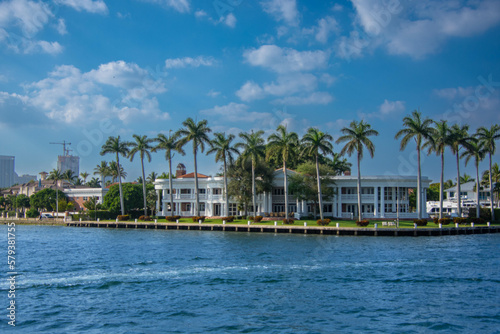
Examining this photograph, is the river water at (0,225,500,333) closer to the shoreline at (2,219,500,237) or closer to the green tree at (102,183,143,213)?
the shoreline at (2,219,500,237)

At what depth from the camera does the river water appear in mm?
18875

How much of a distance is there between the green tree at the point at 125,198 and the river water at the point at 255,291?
5348 cm

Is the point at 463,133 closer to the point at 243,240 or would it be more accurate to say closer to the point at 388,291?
the point at 243,240

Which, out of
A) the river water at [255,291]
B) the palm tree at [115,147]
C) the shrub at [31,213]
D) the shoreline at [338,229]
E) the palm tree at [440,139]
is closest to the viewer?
the river water at [255,291]

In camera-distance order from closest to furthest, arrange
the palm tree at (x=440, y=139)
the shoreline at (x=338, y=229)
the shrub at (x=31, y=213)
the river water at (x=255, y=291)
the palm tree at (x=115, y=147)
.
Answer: the river water at (x=255, y=291), the shoreline at (x=338, y=229), the palm tree at (x=440, y=139), the palm tree at (x=115, y=147), the shrub at (x=31, y=213)

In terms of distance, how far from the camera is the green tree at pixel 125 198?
93938mm

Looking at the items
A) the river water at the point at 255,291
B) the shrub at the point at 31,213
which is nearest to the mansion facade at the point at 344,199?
the river water at the point at 255,291

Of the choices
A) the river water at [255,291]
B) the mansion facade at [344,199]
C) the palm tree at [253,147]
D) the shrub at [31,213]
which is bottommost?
the river water at [255,291]

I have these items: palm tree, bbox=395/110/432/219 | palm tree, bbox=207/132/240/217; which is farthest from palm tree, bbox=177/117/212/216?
palm tree, bbox=395/110/432/219

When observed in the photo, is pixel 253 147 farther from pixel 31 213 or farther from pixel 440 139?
pixel 31 213

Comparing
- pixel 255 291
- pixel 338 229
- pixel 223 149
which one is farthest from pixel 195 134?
pixel 255 291

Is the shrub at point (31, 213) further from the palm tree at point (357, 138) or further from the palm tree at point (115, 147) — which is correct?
the palm tree at point (357, 138)

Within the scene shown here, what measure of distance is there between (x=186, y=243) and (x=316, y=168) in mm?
30669

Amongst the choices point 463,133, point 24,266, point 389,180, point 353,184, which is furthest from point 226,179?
point 24,266
